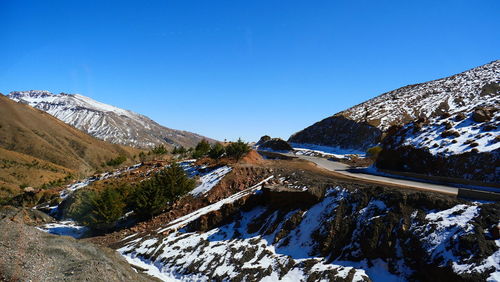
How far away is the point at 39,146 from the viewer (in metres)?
122

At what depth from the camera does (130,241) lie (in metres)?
18.7

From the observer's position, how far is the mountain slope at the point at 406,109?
216ft

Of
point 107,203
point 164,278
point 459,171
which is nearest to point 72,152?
point 107,203

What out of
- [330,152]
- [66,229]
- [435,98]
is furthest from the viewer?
[435,98]

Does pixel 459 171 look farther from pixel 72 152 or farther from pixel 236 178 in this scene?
pixel 72 152

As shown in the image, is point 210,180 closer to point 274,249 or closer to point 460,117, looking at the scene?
point 274,249

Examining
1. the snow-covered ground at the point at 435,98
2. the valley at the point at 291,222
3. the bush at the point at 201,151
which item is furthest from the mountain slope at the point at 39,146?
the snow-covered ground at the point at 435,98

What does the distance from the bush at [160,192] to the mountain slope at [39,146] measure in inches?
3203

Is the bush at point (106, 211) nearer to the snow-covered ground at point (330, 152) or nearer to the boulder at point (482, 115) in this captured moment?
the snow-covered ground at point (330, 152)

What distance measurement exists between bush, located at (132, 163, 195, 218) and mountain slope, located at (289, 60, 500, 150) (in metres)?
49.0

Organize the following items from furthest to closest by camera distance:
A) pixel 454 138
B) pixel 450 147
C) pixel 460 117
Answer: pixel 460 117 → pixel 454 138 → pixel 450 147

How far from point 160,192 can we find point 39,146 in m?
134

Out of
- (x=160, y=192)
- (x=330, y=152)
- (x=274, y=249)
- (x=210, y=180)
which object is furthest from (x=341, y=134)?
(x=274, y=249)

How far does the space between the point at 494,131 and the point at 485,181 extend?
6.66 metres
